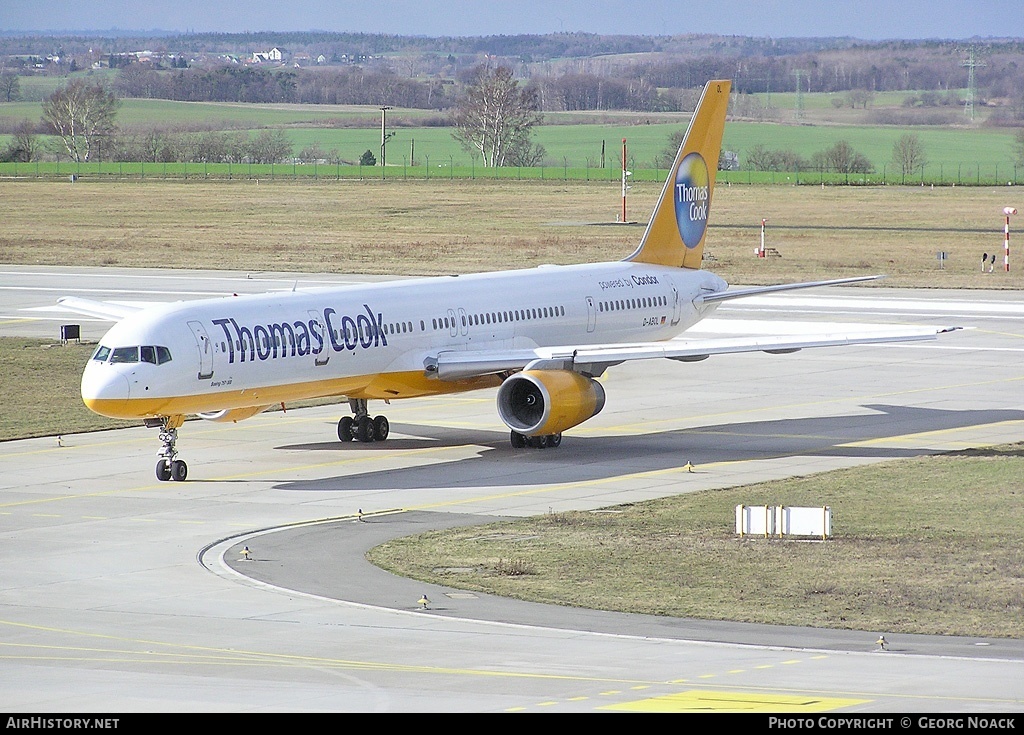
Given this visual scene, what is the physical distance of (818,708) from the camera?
18.3m

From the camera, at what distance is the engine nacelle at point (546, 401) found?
4038 cm

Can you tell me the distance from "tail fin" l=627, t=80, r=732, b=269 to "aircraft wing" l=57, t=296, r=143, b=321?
1446 centimetres

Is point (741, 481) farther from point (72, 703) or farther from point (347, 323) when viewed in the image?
point (72, 703)

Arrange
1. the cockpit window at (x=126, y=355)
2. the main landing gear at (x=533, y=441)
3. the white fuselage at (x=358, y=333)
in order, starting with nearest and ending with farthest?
the cockpit window at (x=126, y=355) → the white fuselage at (x=358, y=333) → the main landing gear at (x=533, y=441)

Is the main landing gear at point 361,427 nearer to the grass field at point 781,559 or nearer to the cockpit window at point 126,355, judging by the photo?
the cockpit window at point 126,355

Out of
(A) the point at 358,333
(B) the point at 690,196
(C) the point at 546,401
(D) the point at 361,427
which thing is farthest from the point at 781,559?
(B) the point at 690,196

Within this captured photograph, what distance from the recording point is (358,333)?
4059 centimetres

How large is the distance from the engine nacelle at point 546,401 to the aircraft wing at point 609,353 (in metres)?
0.50

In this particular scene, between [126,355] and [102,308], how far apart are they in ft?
34.1

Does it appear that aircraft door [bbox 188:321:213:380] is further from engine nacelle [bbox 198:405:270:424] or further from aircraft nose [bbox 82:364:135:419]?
engine nacelle [bbox 198:405:270:424]

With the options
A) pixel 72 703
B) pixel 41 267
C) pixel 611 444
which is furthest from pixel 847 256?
pixel 72 703

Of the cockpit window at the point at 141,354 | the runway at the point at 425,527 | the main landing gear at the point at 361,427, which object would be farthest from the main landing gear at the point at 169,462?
the main landing gear at the point at 361,427

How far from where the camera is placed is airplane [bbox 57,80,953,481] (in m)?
37.3

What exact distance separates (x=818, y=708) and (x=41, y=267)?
268 ft
